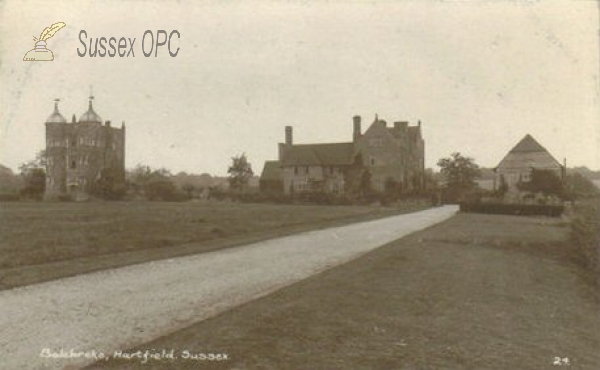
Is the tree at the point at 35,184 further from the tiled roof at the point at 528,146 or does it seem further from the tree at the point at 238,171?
the tiled roof at the point at 528,146

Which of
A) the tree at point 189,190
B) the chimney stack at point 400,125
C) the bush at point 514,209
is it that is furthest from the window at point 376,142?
the bush at point 514,209

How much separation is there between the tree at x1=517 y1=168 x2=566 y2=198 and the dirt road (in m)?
37.3

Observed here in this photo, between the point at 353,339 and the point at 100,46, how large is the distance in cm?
874

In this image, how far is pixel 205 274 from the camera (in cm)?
1291

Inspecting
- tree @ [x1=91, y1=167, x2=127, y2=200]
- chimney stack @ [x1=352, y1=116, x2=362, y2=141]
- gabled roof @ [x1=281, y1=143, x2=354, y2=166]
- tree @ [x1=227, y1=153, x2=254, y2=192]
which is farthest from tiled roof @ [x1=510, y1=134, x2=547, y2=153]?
tree @ [x1=91, y1=167, x2=127, y2=200]

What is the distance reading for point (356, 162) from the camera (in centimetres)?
6906

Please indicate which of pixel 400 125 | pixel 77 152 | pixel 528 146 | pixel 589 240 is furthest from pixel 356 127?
pixel 589 240

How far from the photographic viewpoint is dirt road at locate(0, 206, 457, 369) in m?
7.11

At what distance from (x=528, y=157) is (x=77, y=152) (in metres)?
57.7

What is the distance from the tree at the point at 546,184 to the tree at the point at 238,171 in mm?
38370

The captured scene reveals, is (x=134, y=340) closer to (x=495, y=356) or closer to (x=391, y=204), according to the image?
(x=495, y=356)

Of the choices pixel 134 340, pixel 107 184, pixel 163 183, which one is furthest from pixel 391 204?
pixel 134 340

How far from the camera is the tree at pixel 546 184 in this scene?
48.2 metres

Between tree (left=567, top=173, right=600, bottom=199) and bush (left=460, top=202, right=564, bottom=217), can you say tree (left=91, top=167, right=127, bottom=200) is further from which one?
tree (left=567, top=173, right=600, bottom=199)
